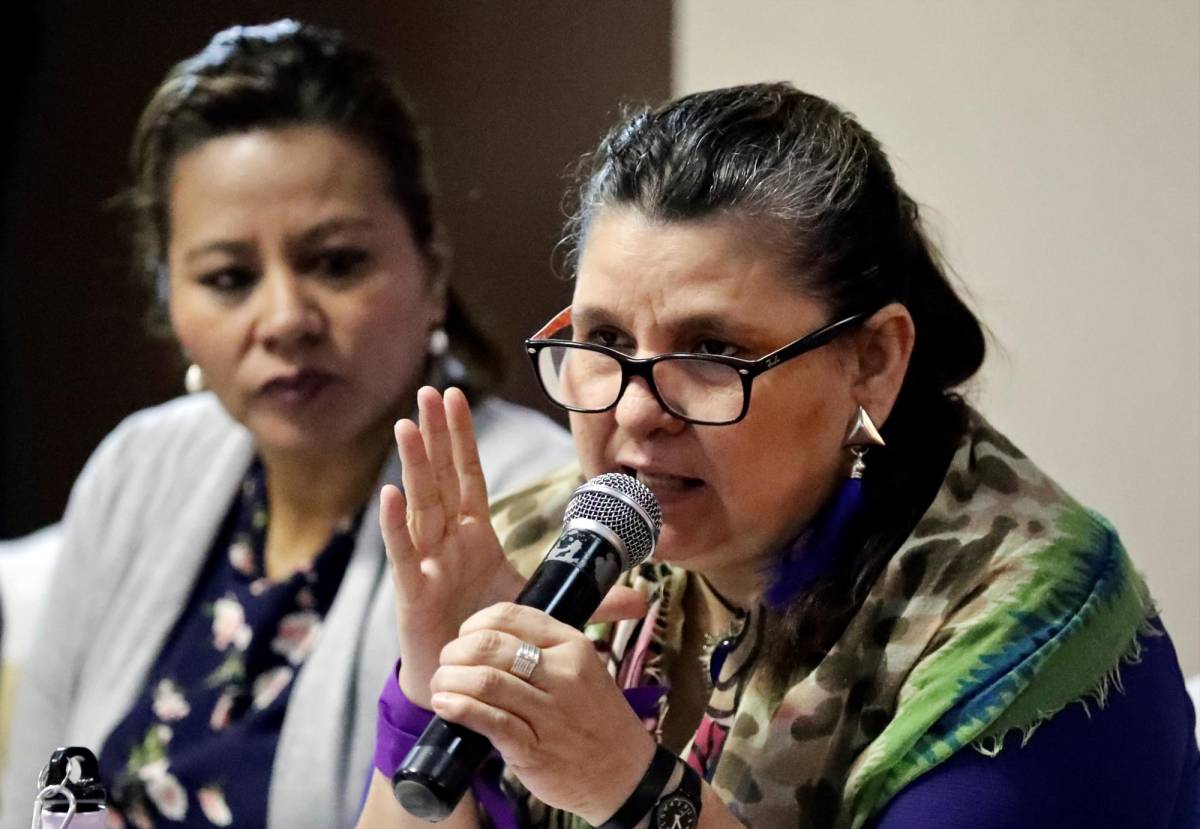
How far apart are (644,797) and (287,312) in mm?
1048

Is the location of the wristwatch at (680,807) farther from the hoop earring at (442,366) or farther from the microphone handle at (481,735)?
the hoop earring at (442,366)

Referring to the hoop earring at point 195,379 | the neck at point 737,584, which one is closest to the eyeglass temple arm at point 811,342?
the neck at point 737,584

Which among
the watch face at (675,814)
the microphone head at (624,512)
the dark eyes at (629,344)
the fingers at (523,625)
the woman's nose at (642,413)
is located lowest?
the watch face at (675,814)

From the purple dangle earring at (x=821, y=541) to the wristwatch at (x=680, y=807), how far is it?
233 millimetres

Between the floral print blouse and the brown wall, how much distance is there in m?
0.44

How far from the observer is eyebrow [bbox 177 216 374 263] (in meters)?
1.85

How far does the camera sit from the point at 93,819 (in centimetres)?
99

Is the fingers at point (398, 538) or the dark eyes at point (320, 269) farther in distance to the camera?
the dark eyes at point (320, 269)

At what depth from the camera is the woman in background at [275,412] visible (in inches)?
69.0

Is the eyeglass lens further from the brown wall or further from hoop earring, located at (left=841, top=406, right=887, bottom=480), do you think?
the brown wall

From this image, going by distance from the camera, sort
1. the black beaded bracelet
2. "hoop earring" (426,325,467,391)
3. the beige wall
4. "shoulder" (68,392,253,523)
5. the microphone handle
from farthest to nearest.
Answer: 1. "shoulder" (68,392,253,523)
2. "hoop earring" (426,325,467,391)
3. the beige wall
4. the black beaded bracelet
5. the microphone handle

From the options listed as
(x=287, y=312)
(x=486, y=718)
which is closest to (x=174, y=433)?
(x=287, y=312)

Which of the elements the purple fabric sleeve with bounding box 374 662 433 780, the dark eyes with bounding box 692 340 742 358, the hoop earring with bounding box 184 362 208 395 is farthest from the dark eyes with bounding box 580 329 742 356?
the hoop earring with bounding box 184 362 208 395

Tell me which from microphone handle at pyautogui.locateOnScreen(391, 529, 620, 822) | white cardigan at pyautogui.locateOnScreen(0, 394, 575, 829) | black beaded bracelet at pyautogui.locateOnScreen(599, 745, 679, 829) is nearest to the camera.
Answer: microphone handle at pyautogui.locateOnScreen(391, 529, 620, 822)
